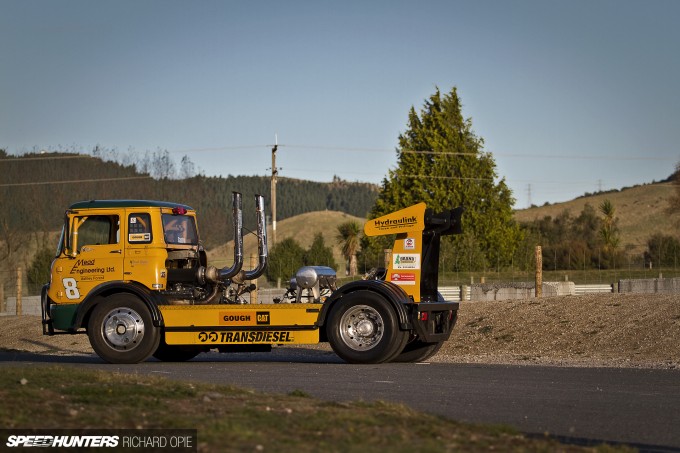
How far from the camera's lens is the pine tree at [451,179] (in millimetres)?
65375

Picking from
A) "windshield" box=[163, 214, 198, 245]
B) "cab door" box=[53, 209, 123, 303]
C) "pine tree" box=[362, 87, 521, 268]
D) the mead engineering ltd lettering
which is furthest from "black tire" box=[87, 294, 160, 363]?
"pine tree" box=[362, 87, 521, 268]

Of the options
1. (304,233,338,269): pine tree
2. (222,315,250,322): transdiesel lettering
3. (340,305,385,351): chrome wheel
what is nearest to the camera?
(340,305,385,351): chrome wheel

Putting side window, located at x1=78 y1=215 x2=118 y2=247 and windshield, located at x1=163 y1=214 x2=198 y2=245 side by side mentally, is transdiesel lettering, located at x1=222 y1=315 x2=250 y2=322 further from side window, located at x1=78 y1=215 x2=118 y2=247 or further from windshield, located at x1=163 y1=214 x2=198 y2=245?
side window, located at x1=78 y1=215 x2=118 y2=247

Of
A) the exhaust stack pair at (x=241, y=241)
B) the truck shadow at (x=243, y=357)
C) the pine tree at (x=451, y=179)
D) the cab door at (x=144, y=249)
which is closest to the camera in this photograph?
the cab door at (x=144, y=249)

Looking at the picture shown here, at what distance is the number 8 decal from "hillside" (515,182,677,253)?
94672 millimetres

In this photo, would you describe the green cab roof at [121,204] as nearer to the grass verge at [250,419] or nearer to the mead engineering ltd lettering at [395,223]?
the mead engineering ltd lettering at [395,223]

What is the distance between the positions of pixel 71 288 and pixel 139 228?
1629 millimetres

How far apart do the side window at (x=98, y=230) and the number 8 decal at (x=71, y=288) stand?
2.22 ft

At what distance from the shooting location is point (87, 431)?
8.34 meters

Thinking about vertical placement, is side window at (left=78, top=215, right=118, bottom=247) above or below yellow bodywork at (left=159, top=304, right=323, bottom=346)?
above

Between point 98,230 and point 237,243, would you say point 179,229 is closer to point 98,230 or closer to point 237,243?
point 237,243

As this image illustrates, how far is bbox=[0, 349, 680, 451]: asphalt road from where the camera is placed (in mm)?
10180

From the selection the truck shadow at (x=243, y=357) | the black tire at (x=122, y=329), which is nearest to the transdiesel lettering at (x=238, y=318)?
the black tire at (x=122, y=329)

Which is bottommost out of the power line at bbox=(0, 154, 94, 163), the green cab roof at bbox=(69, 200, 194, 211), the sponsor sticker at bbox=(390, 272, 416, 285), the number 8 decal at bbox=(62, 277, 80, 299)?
the number 8 decal at bbox=(62, 277, 80, 299)
